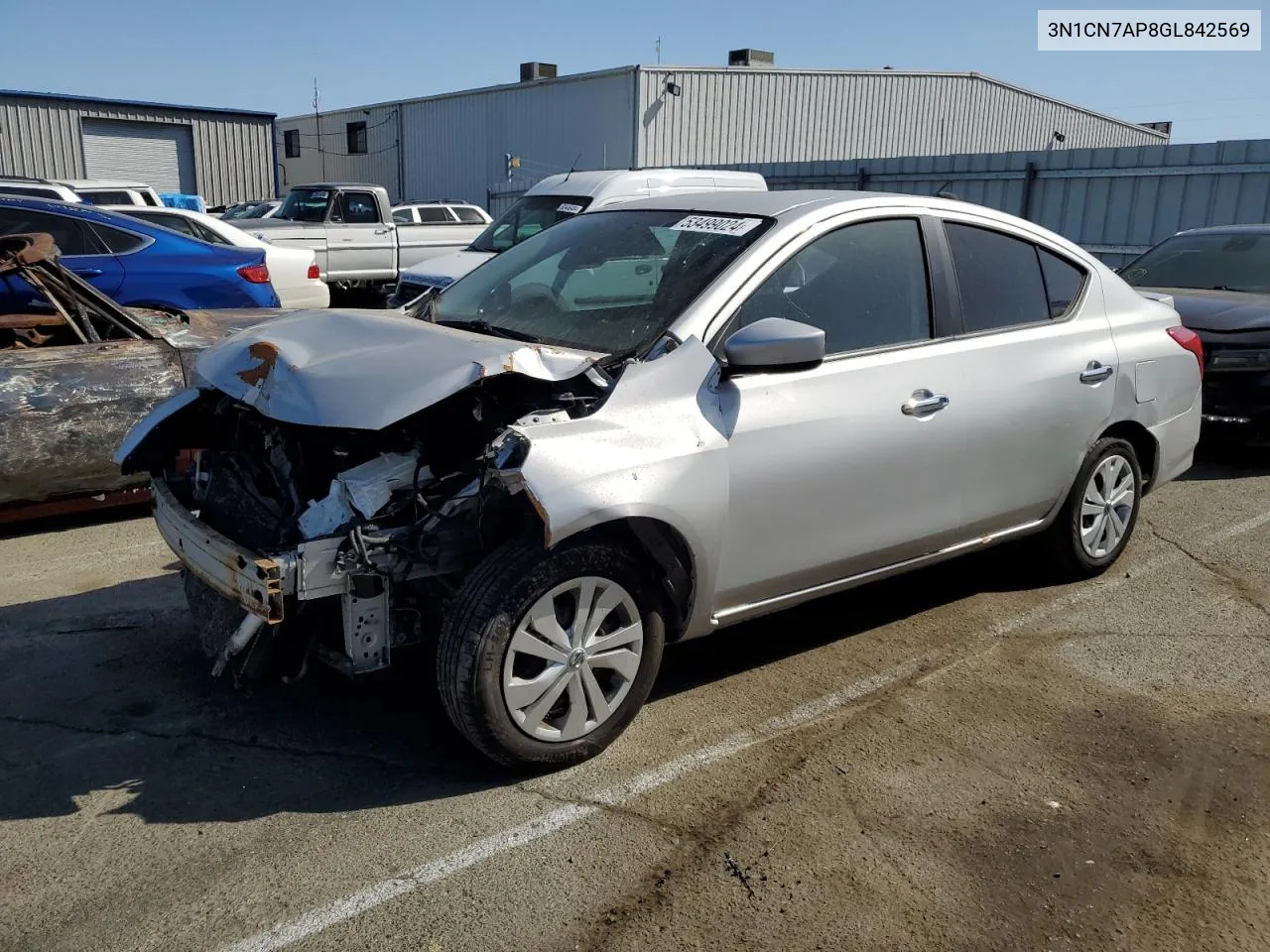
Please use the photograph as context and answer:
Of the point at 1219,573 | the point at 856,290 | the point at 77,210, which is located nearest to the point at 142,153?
the point at 77,210

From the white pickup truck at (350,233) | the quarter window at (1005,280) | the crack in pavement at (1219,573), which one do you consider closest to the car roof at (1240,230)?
the crack in pavement at (1219,573)

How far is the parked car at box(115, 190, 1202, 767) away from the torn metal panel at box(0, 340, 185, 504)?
1.66 meters

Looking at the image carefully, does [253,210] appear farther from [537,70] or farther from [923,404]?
[923,404]

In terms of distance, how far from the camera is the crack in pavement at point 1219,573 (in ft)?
17.1

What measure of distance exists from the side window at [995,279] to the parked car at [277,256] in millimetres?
7993

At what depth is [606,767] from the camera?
3564 mm

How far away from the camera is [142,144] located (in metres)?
29.6

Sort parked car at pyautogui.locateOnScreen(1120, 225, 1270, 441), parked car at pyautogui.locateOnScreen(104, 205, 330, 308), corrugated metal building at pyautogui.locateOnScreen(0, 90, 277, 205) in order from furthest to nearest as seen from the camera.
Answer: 1. corrugated metal building at pyautogui.locateOnScreen(0, 90, 277, 205)
2. parked car at pyautogui.locateOnScreen(104, 205, 330, 308)
3. parked car at pyautogui.locateOnScreen(1120, 225, 1270, 441)

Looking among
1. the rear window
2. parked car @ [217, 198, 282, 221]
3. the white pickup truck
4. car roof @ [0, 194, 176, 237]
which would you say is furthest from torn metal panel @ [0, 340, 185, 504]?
parked car @ [217, 198, 282, 221]

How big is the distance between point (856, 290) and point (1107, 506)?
6.52 feet

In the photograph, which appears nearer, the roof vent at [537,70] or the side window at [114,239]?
the side window at [114,239]

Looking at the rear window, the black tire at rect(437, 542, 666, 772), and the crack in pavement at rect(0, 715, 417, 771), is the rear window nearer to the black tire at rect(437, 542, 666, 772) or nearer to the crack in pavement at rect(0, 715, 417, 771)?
the crack in pavement at rect(0, 715, 417, 771)

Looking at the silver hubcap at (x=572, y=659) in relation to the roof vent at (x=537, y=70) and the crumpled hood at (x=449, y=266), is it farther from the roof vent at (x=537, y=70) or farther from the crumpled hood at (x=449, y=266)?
the roof vent at (x=537, y=70)

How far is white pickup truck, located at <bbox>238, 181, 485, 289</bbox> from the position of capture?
656 inches
